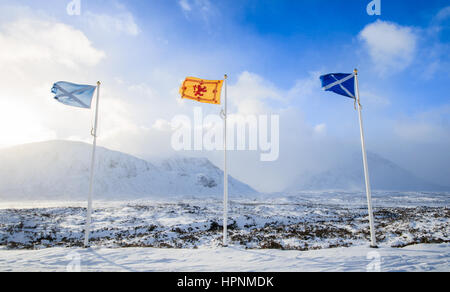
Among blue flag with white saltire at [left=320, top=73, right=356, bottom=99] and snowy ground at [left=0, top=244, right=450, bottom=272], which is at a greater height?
blue flag with white saltire at [left=320, top=73, right=356, bottom=99]

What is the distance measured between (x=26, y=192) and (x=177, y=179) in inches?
2158

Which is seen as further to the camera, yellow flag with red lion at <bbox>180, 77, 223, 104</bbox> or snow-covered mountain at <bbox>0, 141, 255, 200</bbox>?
snow-covered mountain at <bbox>0, 141, 255, 200</bbox>

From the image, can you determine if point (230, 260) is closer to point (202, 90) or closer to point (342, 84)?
point (202, 90)

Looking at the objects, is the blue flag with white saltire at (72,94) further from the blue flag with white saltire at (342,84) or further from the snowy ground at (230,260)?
the blue flag with white saltire at (342,84)

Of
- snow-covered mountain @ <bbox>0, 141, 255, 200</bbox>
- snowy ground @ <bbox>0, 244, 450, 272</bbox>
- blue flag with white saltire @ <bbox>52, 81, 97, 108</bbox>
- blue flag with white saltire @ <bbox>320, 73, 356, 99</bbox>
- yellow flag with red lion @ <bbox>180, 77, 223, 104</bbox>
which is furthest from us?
snow-covered mountain @ <bbox>0, 141, 255, 200</bbox>

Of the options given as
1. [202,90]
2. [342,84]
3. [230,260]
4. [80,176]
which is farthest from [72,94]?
[80,176]

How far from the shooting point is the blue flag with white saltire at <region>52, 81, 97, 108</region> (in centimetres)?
1150

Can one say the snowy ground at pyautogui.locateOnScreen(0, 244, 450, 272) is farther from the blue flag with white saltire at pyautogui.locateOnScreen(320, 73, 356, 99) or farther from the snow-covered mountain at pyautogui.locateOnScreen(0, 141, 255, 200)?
the snow-covered mountain at pyautogui.locateOnScreen(0, 141, 255, 200)

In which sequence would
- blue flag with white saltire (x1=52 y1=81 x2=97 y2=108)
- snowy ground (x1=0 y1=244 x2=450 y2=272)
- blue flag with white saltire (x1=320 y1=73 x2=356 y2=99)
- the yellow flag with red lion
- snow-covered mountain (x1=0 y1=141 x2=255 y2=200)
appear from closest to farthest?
1. snowy ground (x1=0 y1=244 x2=450 y2=272)
2. blue flag with white saltire (x1=320 y1=73 x2=356 y2=99)
3. blue flag with white saltire (x1=52 y1=81 x2=97 y2=108)
4. the yellow flag with red lion
5. snow-covered mountain (x1=0 y1=141 x2=255 y2=200)

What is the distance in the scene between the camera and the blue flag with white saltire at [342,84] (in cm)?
1086

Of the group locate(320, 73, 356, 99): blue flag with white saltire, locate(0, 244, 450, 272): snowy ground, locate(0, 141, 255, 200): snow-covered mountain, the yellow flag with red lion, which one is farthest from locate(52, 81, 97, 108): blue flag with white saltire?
locate(0, 141, 255, 200): snow-covered mountain

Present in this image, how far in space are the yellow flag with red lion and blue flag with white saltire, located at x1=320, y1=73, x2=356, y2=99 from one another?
17.9ft
